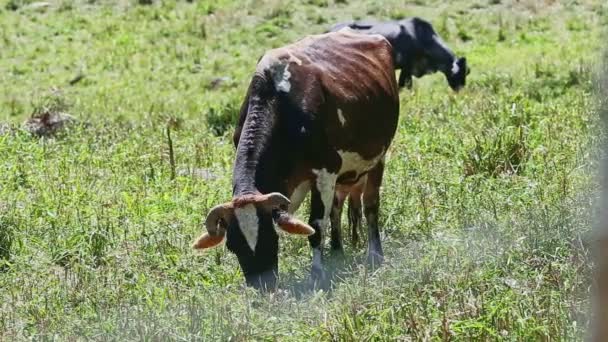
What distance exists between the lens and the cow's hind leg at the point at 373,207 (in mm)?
7684

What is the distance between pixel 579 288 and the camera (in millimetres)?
5199

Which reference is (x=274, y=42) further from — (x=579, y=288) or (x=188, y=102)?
(x=579, y=288)

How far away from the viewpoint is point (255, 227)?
634cm

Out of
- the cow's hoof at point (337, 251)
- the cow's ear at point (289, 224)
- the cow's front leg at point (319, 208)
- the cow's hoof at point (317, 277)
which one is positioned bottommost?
the cow's hoof at point (337, 251)

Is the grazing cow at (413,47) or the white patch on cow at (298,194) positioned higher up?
the white patch on cow at (298,194)

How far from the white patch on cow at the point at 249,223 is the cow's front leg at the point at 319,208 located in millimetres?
838

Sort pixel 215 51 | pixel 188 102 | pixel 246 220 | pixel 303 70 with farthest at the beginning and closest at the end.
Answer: pixel 215 51 → pixel 188 102 → pixel 303 70 → pixel 246 220

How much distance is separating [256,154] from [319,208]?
0.69m

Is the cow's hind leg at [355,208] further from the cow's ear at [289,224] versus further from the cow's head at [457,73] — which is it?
the cow's head at [457,73]

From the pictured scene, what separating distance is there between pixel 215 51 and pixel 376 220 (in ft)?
38.8

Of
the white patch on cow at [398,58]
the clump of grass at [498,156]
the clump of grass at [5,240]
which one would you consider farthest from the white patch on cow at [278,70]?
the white patch on cow at [398,58]

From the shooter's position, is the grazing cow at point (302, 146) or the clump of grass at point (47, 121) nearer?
the grazing cow at point (302, 146)

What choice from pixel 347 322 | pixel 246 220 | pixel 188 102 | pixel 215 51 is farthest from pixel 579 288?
pixel 215 51

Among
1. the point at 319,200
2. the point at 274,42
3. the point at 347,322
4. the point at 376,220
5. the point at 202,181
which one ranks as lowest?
the point at 274,42
